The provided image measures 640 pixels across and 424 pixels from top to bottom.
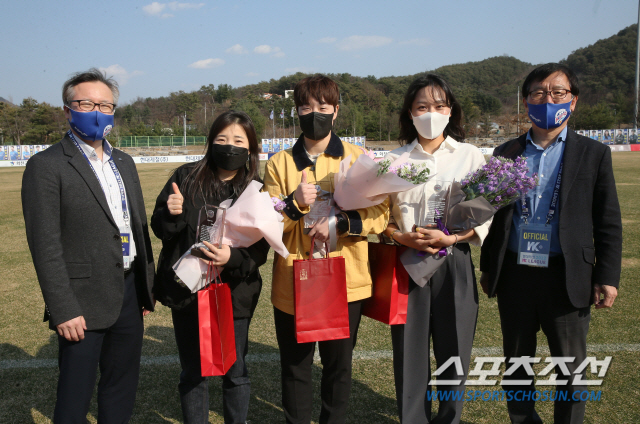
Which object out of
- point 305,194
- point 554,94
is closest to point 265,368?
point 305,194

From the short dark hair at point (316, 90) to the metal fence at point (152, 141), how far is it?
51.4 meters

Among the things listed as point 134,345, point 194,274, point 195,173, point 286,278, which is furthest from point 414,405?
point 195,173

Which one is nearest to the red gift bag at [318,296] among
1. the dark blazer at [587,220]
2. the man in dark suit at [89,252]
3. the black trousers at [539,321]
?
the man in dark suit at [89,252]

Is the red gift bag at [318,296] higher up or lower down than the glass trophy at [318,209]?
lower down

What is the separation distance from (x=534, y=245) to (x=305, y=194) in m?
1.34

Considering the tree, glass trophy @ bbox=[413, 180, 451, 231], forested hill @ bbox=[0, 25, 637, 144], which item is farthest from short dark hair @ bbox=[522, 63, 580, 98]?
the tree

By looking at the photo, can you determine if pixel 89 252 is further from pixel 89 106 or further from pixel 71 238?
pixel 89 106

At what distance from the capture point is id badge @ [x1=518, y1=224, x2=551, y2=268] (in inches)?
97.7

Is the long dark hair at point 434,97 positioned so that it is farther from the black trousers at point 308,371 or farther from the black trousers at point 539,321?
the black trousers at point 308,371

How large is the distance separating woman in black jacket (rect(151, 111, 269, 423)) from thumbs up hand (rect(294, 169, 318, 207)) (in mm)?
469

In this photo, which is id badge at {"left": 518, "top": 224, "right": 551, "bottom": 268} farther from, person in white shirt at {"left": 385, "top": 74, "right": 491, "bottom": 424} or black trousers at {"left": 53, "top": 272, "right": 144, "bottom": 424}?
black trousers at {"left": 53, "top": 272, "right": 144, "bottom": 424}

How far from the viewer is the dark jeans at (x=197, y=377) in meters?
2.58

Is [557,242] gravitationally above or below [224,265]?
above

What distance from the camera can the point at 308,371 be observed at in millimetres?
2639
